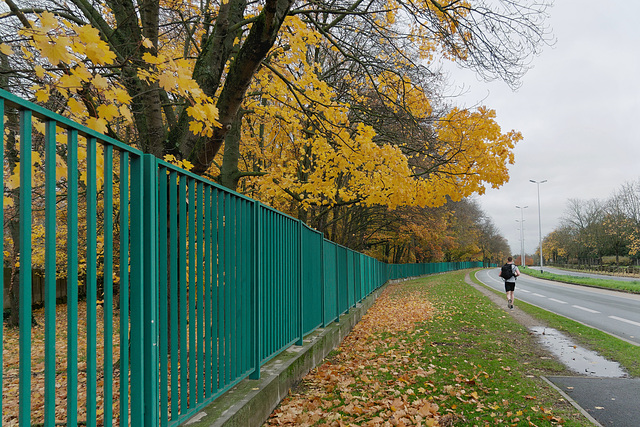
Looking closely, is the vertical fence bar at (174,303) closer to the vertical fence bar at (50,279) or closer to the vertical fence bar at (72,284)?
the vertical fence bar at (72,284)

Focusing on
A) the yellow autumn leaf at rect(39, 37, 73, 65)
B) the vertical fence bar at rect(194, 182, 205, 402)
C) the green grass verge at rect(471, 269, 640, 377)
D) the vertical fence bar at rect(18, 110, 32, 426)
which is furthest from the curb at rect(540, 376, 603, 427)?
the yellow autumn leaf at rect(39, 37, 73, 65)

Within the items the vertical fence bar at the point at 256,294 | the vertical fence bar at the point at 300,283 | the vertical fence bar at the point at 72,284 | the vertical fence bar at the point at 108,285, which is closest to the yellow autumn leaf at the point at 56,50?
the vertical fence bar at the point at 108,285

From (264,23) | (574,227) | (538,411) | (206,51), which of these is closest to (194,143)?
(206,51)

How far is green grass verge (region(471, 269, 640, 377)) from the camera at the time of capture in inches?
264

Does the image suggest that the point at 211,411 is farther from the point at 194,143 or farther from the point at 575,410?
the point at 194,143

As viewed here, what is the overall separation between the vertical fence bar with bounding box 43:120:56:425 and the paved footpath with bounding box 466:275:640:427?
4.52 meters

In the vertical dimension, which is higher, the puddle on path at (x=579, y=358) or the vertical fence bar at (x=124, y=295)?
the vertical fence bar at (x=124, y=295)

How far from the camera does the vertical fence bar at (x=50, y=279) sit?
1777 millimetres

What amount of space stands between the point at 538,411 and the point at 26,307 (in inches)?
183

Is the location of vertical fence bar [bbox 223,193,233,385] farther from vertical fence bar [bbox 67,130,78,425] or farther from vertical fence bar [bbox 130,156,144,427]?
vertical fence bar [bbox 67,130,78,425]

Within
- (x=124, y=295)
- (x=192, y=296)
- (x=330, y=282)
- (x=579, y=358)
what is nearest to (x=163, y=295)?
(x=124, y=295)

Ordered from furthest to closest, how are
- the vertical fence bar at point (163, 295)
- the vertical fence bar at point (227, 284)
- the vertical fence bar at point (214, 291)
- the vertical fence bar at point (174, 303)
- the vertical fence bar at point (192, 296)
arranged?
the vertical fence bar at point (227, 284)
the vertical fence bar at point (214, 291)
the vertical fence bar at point (192, 296)
the vertical fence bar at point (174, 303)
the vertical fence bar at point (163, 295)

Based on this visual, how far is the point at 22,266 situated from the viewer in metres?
1.65

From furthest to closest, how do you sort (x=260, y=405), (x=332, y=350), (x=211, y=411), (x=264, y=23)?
(x=332, y=350), (x=264, y=23), (x=260, y=405), (x=211, y=411)
